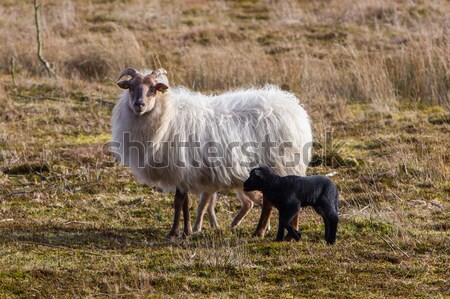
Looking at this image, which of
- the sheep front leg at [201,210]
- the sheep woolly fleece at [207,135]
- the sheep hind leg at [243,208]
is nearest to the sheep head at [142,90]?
the sheep woolly fleece at [207,135]

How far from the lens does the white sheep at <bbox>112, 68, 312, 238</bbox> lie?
9477 mm

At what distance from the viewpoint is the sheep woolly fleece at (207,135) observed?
31.2 ft

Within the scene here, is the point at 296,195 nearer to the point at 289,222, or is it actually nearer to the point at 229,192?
the point at 289,222

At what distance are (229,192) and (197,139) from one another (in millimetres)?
2280

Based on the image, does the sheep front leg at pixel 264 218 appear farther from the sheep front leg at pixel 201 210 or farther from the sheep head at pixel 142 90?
the sheep head at pixel 142 90

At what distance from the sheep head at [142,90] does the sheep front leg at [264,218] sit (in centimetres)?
177

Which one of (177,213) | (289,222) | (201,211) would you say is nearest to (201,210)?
(201,211)

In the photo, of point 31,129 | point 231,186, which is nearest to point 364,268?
point 231,186

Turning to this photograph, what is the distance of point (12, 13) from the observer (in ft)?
91.6

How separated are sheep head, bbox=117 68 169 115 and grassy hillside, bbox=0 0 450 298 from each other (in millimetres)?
1537

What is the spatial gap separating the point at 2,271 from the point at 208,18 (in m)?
22.2

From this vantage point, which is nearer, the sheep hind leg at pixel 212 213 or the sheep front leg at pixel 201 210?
the sheep front leg at pixel 201 210

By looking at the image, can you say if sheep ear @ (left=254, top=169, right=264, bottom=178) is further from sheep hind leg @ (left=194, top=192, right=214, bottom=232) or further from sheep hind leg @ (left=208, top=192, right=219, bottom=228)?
sheep hind leg @ (left=208, top=192, right=219, bottom=228)

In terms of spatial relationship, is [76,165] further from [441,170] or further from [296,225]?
[441,170]
